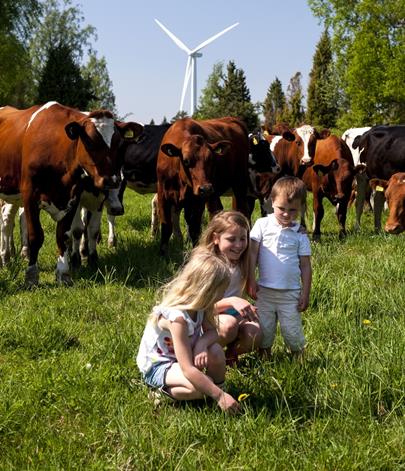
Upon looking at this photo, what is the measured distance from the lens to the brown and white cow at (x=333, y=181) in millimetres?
10656

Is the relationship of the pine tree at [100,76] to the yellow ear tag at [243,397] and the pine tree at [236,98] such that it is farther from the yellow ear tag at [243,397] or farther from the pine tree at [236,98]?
the yellow ear tag at [243,397]

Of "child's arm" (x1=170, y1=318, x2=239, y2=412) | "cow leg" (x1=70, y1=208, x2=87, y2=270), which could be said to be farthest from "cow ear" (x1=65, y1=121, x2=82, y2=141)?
"child's arm" (x1=170, y1=318, x2=239, y2=412)

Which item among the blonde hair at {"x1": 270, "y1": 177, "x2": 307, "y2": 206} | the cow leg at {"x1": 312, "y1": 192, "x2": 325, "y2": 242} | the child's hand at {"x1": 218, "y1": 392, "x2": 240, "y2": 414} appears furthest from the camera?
the cow leg at {"x1": 312, "y1": 192, "x2": 325, "y2": 242}

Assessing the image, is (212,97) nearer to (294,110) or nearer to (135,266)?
(294,110)

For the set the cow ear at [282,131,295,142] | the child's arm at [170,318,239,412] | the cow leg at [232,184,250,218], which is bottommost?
the child's arm at [170,318,239,412]

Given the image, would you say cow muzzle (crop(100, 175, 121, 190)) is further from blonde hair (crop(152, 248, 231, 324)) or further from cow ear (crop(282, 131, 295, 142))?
cow ear (crop(282, 131, 295, 142))

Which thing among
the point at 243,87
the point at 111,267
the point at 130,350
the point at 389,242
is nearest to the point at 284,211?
the point at 130,350

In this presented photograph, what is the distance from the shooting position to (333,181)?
10.8 metres

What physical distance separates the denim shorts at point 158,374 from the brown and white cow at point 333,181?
23.3ft

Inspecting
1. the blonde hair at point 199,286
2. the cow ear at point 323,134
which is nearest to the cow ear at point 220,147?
the cow ear at point 323,134

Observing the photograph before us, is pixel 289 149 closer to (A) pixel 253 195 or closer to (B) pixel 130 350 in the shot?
(A) pixel 253 195

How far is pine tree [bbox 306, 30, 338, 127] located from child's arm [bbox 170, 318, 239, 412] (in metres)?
57.4

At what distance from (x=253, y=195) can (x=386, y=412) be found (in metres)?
7.98

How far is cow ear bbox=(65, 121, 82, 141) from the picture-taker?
663 cm
